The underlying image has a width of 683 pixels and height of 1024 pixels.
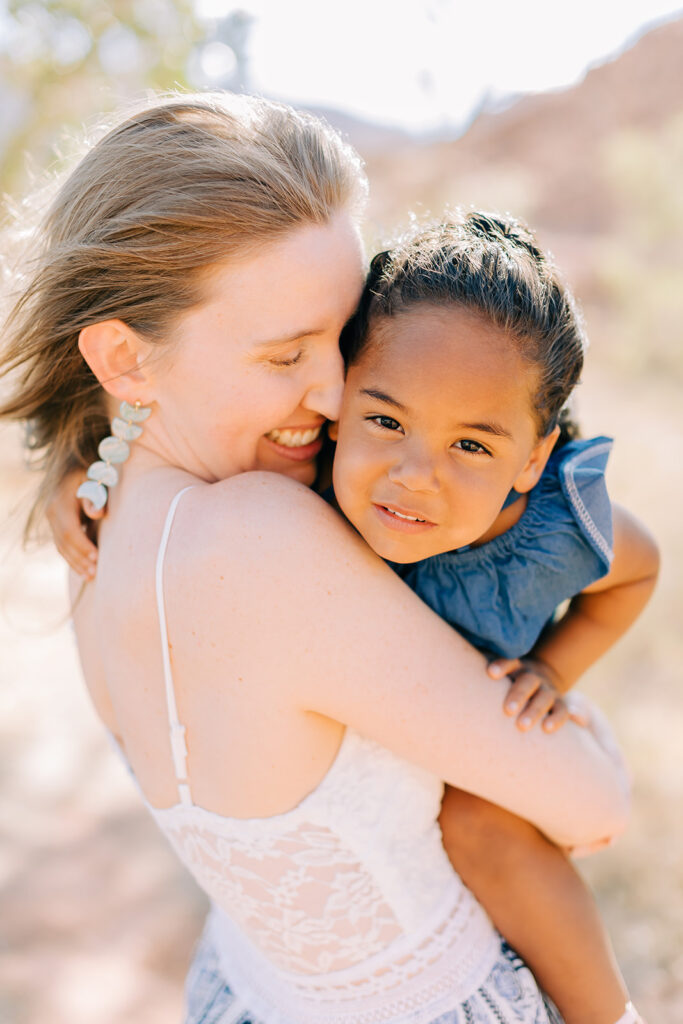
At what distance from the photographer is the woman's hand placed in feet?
4.55

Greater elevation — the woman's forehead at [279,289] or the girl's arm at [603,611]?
the woman's forehead at [279,289]

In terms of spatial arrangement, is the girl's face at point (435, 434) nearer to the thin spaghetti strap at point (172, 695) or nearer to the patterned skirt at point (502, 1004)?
the thin spaghetti strap at point (172, 695)

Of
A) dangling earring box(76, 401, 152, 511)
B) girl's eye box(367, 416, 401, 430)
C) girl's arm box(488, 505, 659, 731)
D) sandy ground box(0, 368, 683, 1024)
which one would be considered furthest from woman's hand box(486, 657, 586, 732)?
sandy ground box(0, 368, 683, 1024)

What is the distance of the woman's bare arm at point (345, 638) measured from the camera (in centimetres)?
128

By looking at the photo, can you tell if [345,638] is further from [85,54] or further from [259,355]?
[85,54]

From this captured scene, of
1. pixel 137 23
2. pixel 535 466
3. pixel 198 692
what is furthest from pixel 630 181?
pixel 198 692

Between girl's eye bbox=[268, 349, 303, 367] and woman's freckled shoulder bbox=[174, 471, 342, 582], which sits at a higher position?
girl's eye bbox=[268, 349, 303, 367]

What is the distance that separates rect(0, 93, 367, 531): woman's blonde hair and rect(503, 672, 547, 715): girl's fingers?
2.76 ft

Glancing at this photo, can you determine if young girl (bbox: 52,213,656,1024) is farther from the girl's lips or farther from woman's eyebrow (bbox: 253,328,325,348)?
woman's eyebrow (bbox: 253,328,325,348)

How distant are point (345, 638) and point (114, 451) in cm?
62

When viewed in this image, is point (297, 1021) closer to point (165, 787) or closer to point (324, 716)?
point (165, 787)

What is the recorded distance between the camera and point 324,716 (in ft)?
4.49

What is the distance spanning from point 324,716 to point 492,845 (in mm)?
385

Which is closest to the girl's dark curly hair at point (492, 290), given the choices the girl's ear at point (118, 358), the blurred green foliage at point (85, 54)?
the girl's ear at point (118, 358)
